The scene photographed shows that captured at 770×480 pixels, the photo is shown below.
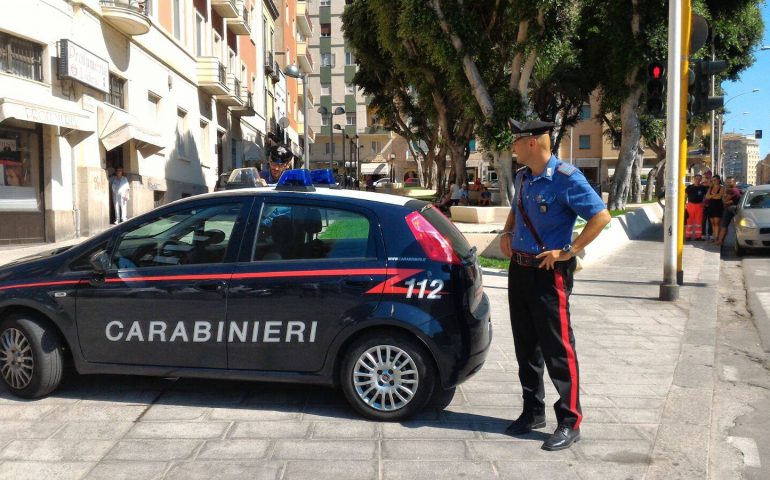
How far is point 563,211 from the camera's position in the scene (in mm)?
3869

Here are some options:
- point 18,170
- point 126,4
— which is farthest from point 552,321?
point 126,4

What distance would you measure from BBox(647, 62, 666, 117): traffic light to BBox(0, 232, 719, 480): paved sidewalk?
4136 mm

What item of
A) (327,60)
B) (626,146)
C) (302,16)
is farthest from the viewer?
(327,60)

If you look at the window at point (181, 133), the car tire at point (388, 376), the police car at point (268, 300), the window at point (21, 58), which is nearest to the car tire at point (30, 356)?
the police car at point (268, 300)

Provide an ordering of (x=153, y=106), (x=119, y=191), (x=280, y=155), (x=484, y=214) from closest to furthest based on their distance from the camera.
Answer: (x=280, y=155) → (x=119, y=191) → (x=484, y=214) → (x=153, y=106)

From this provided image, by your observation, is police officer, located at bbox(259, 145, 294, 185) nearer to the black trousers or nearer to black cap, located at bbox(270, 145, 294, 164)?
black cap, located at bbox(270, 145, 294, 164)

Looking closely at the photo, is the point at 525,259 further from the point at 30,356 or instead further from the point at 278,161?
the point at 278,161

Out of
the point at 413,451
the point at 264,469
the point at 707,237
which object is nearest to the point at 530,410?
the point at 413,451

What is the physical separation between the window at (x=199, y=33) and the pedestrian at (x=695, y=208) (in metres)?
18.1

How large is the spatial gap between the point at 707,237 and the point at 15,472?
56.3 feet

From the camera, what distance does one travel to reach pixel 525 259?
3922 mm

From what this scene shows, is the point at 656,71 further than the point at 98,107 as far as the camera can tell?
No

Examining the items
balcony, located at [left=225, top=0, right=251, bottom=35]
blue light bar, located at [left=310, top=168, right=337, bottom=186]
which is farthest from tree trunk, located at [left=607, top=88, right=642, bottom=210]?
blue light bar, located at [left=310, top=168, right=337, bottom=186]

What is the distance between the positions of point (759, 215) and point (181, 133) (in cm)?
1843
